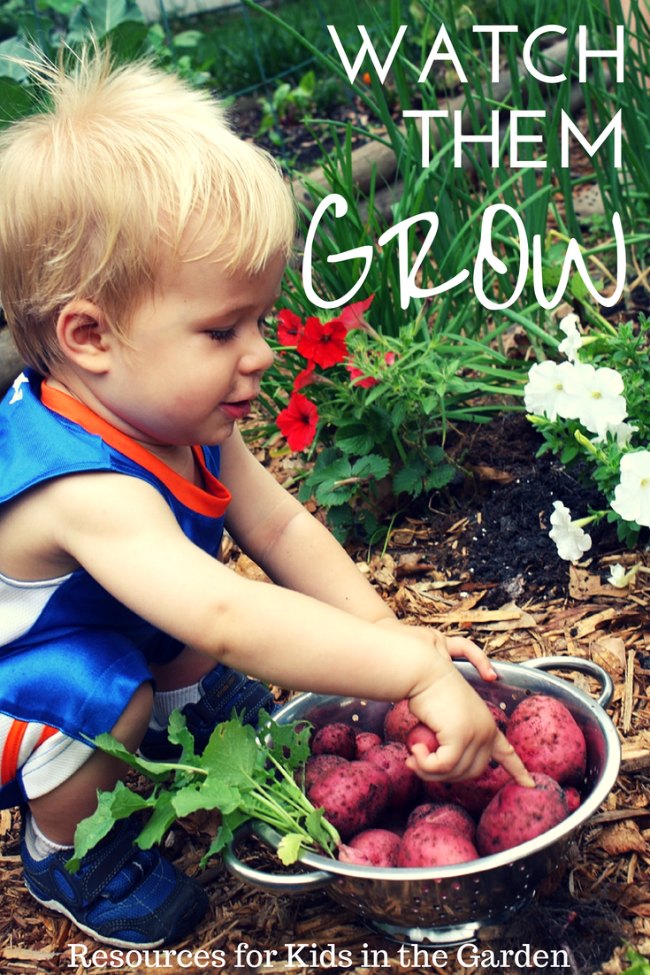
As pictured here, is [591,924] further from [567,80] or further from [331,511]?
[567,80]

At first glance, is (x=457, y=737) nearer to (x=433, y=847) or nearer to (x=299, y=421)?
(x=433, y=847)

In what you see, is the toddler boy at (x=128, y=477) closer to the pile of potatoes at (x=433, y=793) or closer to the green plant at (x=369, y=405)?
the pile of potatoes at (x=433, y=793)

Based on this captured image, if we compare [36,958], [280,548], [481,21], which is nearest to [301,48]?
[481,21]

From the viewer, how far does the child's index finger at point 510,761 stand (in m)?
1.41

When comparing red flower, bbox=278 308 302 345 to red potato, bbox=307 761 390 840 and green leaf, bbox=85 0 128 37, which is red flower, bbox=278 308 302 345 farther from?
green leaf, bbox=85 0 128 37

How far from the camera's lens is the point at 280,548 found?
1865 millimetres

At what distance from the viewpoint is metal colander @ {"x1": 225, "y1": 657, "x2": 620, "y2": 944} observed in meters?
1.27

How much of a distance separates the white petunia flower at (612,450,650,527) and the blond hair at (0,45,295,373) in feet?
2.02

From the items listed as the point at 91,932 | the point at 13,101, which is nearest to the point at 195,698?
the point at 91,932

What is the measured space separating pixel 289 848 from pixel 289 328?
3.71ft

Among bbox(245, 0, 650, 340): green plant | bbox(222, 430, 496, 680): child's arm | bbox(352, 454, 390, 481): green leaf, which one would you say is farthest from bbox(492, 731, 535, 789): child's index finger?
bbox(245, 0, 650, 340): green plant

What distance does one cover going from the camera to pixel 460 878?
1.28 meters

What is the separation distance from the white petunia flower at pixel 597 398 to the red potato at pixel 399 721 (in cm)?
55

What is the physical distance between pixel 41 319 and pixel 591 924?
1.09 m
